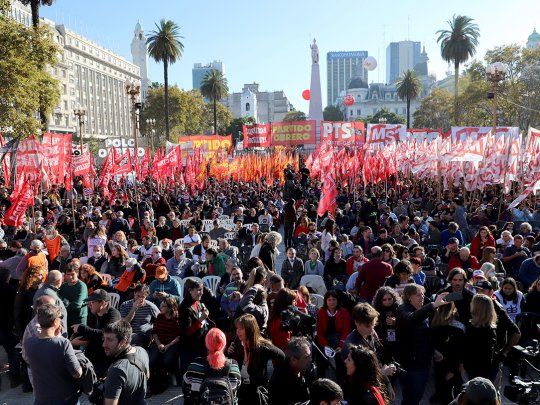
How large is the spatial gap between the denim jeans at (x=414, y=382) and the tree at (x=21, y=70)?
2038 centimetres

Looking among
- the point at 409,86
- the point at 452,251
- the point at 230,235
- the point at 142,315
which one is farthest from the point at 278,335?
the point at 409,86

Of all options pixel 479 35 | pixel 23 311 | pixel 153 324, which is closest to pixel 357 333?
pixel 153 324

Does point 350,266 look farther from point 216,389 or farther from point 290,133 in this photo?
point 290,133

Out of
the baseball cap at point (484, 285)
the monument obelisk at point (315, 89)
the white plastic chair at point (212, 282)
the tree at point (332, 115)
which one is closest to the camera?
the baseball cap at point (484, 285)

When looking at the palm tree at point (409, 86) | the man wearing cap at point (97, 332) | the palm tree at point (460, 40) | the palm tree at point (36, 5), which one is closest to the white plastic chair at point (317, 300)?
the man wearing cap at point (97, 332)

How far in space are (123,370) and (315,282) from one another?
5.28 meters

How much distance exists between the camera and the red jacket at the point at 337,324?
6055 mm

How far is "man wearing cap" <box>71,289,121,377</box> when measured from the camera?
19.2ft

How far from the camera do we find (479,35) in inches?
2196

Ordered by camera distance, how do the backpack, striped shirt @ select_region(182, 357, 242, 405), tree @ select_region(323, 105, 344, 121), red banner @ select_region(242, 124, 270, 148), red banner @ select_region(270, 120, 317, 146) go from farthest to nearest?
1. tree @ select_region(323, 105, 344, 121)
2. red banner @ select_region(270, 120, 317, 146)
3. red banner @ select_region(242, 124, 270, 148)
4. striped shirt @ select_region(182, 357, 242, 405)
5. the backpack

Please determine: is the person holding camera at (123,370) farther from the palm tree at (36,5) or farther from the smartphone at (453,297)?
the palm tree at (36,5)

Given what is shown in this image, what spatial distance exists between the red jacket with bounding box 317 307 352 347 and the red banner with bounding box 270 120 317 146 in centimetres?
3617

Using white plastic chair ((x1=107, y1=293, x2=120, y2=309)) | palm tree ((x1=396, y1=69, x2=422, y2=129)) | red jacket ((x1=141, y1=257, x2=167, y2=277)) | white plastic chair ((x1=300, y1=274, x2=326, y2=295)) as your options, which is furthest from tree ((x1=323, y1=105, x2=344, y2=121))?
white plastic chair ((x1=107, y1=293, x2=120, y2=309))

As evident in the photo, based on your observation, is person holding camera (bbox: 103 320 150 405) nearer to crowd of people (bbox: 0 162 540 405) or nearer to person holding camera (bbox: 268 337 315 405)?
crowd of people (bbox: 0 162 540 405)
